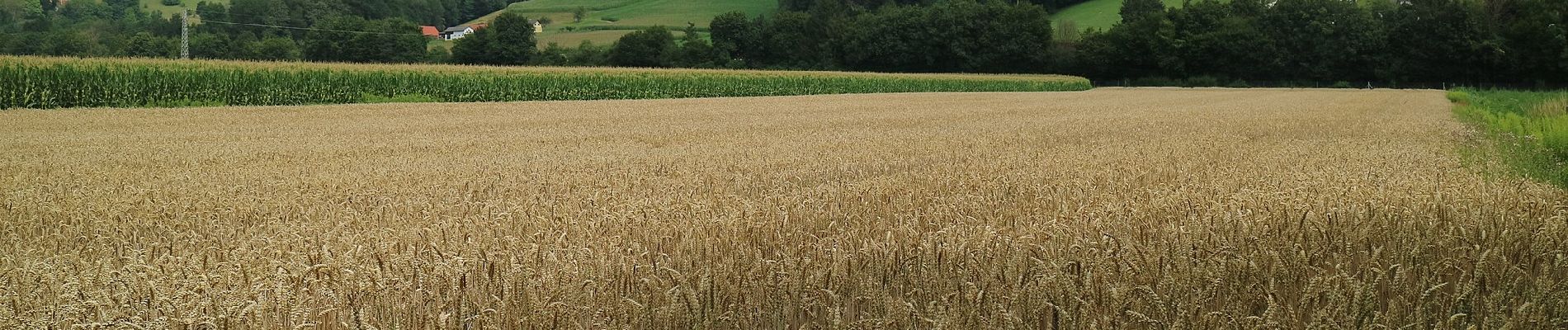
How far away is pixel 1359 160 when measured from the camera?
29.5 ft

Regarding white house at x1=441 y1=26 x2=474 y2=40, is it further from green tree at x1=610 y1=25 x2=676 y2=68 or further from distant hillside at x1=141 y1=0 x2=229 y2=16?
green tree at x1=610 y1=25 x2=676 y2=68

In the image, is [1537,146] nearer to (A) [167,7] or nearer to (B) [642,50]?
(B) [642,50]

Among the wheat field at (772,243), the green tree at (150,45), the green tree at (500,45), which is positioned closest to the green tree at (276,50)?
the green tree at (150,45)

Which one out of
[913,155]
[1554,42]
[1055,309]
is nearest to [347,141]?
[913,155]

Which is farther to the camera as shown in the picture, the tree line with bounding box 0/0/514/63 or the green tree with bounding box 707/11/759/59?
the green tree with bounding box 707/11/759/59

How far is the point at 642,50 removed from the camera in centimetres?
9025

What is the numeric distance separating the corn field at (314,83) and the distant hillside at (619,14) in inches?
2649

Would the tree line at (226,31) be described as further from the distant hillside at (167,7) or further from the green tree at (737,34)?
the green tree at (737,34)

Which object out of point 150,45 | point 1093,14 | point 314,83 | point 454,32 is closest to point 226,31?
point 150,45

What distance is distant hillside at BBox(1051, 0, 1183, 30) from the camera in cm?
10796

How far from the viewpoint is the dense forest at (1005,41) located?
235ft

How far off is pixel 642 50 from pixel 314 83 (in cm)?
6333

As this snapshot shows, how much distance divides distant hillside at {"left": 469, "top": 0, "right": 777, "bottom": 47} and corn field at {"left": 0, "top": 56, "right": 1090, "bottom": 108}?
67.3 m

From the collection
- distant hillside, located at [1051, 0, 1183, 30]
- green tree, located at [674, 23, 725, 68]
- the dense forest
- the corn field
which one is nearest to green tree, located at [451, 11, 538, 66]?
the dense forest
